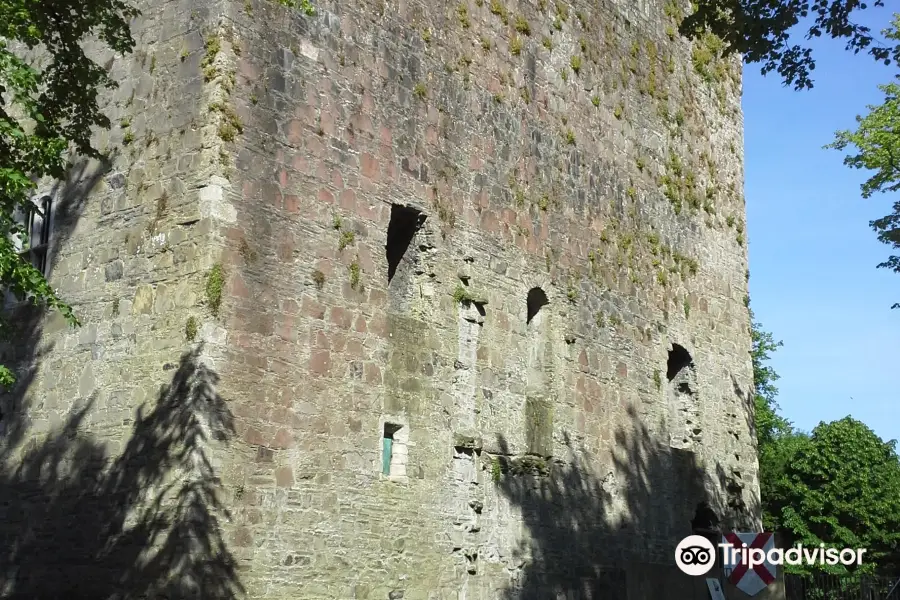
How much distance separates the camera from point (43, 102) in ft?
39.9

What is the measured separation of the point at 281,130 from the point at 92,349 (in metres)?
3.18

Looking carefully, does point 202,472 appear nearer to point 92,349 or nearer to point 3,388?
point 92,349

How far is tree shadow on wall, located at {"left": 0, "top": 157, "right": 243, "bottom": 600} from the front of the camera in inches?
447

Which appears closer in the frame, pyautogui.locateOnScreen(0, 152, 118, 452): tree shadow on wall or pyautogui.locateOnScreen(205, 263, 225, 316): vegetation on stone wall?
pyautogui.locateOnScreen(205, 263, 225, 316): vegetation on stone wall

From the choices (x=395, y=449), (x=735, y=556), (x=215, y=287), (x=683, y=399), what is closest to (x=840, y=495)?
(x=683, y=399)

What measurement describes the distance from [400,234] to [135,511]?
5.15 m

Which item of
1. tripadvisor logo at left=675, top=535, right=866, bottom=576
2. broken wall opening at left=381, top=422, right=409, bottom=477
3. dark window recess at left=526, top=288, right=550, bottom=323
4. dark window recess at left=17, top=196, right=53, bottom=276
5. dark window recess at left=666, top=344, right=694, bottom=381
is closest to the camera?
tripadvisor logo at left=675, top=535, right=866, bottom=576

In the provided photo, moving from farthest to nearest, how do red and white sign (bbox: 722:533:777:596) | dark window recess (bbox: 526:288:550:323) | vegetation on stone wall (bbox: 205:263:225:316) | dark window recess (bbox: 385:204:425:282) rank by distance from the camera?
dark window recess (bbox: 526:288:550:323), dark window recess (bbox: 385:204:425:282), red and white sign (bbox: 722:533:777:596), vegetation on stone wall (bbox: 205:263:225:316)

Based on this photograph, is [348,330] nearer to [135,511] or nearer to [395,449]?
[395,449]

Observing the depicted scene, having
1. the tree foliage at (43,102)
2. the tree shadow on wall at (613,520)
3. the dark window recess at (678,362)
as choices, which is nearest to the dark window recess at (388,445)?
the tree shadow on wall at (613,520)

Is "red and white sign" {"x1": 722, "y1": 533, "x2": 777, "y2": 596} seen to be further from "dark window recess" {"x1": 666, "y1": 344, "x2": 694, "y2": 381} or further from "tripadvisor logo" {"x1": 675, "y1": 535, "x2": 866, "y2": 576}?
"dark window recess" {"x1": 666, "y1": 344, "x2": 694, "y2": 381}

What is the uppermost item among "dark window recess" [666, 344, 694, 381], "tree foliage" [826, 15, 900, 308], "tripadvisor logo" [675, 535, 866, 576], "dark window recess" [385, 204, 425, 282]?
"tree foliage" [826, 15, 900, 308]

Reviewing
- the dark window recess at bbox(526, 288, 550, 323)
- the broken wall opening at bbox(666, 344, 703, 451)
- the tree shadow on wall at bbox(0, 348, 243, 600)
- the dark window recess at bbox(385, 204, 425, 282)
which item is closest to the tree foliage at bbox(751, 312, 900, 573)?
the broken wall opening at bbox(666, 344, 703, 451)

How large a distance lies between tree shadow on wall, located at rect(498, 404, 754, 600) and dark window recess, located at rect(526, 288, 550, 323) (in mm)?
1957
